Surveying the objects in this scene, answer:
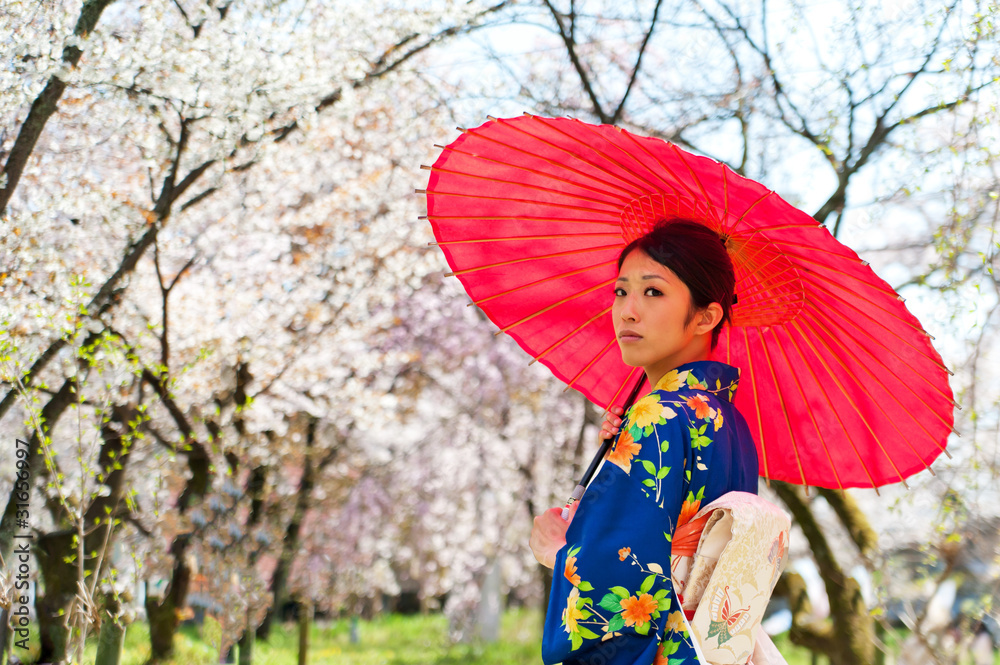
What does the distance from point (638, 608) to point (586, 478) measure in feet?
1.41

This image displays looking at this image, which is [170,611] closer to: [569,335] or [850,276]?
[569,335]

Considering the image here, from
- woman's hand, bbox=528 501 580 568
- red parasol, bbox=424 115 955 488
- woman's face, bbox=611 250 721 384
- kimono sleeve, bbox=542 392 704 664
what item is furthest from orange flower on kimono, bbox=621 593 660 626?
red parasol, bbox=424 115 955 488

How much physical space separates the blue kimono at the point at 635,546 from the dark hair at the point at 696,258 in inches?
11.5

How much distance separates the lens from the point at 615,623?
1.29 meters

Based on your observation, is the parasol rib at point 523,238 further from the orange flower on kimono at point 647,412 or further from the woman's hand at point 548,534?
the woman's hand at point 548,534

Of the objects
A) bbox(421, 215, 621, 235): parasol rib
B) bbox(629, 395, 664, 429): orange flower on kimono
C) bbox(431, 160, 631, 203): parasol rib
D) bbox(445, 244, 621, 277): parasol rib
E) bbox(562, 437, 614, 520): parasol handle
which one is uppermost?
bbox(431, 160, 631, 203): parasol rib

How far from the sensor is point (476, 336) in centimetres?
905

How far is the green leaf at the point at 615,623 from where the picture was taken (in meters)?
1.28

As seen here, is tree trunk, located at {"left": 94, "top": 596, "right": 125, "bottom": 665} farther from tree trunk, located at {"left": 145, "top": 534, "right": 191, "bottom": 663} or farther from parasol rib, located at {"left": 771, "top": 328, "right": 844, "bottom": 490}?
parasol rib, located at {"left": 771, "top": 328, "right": 844, "bottom": 490}

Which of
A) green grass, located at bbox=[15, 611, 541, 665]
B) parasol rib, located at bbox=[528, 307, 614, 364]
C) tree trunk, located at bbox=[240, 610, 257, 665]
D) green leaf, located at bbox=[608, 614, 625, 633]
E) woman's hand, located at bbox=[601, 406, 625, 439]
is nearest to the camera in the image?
green leaf, located at bbox=[608, 614, 625, 633]

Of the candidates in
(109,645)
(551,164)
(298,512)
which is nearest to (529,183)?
(551,164)

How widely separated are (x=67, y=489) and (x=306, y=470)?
258cm

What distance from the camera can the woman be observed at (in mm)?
1299

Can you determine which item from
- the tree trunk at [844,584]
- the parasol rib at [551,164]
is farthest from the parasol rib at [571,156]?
the tree trunk at [844,584]
